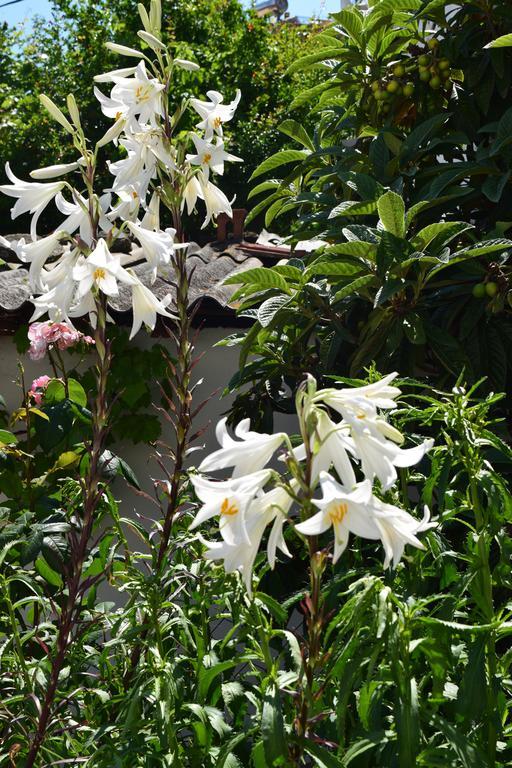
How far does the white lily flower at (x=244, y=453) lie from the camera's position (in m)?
1.17

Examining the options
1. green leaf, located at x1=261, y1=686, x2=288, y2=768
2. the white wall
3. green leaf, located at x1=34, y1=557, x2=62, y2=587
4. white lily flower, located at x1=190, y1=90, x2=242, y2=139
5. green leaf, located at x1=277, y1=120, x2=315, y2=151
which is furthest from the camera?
the white wall

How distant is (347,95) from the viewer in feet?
11.1

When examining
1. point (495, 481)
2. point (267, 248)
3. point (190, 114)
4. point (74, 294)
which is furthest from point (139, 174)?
point (190, 114)

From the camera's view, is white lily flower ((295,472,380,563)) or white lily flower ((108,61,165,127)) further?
white lily flower ((108,61,165,127))

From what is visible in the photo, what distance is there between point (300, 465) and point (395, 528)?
0.50ft

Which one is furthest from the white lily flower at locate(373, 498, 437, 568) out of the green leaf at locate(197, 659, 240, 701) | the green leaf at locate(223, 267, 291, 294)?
the green leaf at locate(223, 267, 291, 294)

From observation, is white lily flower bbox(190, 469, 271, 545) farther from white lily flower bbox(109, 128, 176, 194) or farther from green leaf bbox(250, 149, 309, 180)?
green leaf bbox(250, 149, 309, 180)

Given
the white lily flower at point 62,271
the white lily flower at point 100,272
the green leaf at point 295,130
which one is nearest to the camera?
the white lily flower at point 100,272

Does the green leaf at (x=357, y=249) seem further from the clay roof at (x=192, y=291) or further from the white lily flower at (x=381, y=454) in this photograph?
the white lily flower at (x=381, y=454)

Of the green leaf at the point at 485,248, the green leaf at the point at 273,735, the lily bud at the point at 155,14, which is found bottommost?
the green leaf at the point at 273,735

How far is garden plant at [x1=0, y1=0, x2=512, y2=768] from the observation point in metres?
1.29

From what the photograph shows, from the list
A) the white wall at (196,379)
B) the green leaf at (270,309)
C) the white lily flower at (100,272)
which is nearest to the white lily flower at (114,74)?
the white lily flower at (100,272)

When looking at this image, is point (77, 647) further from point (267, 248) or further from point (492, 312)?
point (267, 248)

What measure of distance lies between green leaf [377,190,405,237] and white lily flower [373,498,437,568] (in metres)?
1.39
